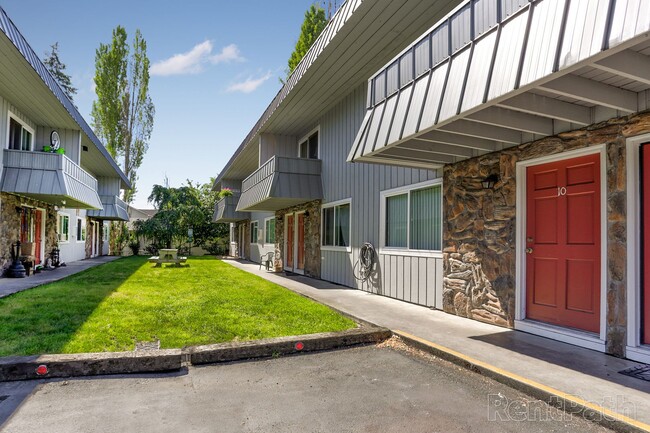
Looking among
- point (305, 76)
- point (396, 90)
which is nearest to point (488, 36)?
point (396, 90)

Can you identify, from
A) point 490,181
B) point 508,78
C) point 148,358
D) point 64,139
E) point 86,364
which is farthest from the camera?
point 64,139

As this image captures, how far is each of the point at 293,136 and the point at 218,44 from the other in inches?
162

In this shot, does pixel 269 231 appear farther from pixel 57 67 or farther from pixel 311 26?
pixel 57 67

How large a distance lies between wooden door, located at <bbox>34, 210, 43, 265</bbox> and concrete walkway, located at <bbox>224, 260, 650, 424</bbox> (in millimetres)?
12343

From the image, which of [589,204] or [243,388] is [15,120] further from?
[589,204]

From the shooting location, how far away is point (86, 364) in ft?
12.3

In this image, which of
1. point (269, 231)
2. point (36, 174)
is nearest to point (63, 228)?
point (36, 174)

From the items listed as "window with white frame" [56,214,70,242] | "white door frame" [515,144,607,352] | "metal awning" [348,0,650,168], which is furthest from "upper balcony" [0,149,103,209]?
"white door frame" [515,144,607,352]

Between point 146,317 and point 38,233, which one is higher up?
point 38,233

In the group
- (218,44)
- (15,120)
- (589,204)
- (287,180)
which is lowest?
(589,204)

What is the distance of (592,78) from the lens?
3.44m

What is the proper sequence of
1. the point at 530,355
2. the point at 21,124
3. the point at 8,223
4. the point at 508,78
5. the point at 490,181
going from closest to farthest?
the point at 508,78
the point at 530,355
the point at 490,181
the point at 8,223
the point at 21,124

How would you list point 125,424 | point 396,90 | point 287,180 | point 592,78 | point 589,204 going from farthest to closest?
point 287,180 < point 396,90 < point 589,204 < point 592,78 < point 125,424

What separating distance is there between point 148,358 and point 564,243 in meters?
4.76
